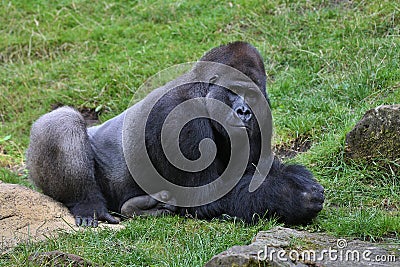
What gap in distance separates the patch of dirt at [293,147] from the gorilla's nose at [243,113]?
4.75 feet

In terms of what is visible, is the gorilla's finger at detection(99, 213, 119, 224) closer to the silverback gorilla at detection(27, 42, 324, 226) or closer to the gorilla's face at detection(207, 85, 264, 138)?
the silverback gorilla at detection(27, 42, 324, 226)

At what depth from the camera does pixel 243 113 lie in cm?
475

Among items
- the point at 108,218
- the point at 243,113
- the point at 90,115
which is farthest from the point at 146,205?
the point at 90,115

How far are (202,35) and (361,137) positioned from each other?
146 inches

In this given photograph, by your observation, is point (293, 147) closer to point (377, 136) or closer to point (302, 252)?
point (377, 136)

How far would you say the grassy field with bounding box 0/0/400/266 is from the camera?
13.7 ft

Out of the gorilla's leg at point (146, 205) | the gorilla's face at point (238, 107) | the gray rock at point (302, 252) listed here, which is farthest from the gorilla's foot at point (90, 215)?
the gray rock at point (302, 252)

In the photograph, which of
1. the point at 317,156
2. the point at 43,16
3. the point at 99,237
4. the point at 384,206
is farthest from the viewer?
the point at 43,16

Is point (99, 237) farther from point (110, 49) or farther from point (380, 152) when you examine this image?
point (110, 49)

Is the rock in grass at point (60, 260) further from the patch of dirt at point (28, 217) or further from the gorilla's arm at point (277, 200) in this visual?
the gorilla's arm at point (277, 200)

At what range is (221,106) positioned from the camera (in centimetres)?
486

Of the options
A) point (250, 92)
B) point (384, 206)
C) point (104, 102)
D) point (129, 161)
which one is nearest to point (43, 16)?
point (104, 102)

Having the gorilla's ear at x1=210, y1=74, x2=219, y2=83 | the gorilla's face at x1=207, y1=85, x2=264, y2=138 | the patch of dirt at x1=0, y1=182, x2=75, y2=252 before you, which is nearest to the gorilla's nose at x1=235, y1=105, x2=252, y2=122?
the gorilla's face at x1=207, y1=85, x2=264, y2=138

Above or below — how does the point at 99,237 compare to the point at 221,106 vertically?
below
